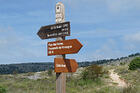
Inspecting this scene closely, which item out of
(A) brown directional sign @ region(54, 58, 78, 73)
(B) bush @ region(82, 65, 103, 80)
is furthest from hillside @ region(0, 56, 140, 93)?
(A) brown directional sign @ region(54, 58, 78, 73)

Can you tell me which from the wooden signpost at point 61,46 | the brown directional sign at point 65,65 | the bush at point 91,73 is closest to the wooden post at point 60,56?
the wooden signpost at point 61,46

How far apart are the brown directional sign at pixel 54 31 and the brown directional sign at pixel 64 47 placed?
26 centimetres

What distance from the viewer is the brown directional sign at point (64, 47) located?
16.6 ft

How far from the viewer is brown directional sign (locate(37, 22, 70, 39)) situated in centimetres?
545

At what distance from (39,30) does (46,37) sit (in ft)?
1.18

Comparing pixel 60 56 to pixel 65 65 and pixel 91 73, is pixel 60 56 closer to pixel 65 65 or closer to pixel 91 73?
pixel 65 65

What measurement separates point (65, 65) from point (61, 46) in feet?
1.72

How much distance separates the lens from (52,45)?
18.5 ft

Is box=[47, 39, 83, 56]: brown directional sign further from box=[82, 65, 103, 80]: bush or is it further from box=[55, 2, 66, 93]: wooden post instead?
box=[82, 65, 103, 80]: bush

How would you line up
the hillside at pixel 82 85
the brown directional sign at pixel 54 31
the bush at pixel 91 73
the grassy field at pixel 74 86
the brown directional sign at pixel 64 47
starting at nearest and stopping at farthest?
the brown directional sign at pixel 64 47
the brown directional sign at pixel 54 31
the grassy field at pixel 74 86
the hillside at pixel 82 85
the bush at pixel 91 73

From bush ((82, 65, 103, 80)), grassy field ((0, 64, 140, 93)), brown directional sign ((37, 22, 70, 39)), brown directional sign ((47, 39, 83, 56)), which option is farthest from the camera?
bush ((82, 65, 103, 80))

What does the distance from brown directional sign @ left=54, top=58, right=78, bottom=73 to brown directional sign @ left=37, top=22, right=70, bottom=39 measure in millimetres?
706

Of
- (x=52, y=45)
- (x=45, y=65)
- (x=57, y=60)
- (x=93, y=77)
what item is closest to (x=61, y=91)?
(x=57, y=60)

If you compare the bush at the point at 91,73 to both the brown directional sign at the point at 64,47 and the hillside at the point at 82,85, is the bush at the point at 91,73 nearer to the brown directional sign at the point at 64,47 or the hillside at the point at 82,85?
the hillside at the point at 82,85
